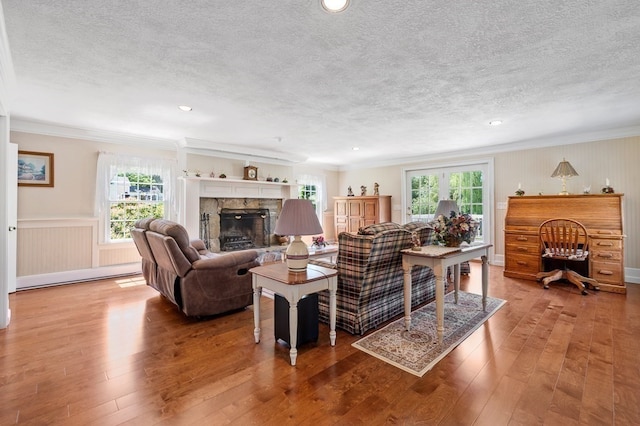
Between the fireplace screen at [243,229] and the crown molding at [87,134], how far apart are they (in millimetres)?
1634

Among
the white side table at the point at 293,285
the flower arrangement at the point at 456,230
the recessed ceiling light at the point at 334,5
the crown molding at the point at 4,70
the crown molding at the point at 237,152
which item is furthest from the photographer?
the crown molding at the point at 237,152

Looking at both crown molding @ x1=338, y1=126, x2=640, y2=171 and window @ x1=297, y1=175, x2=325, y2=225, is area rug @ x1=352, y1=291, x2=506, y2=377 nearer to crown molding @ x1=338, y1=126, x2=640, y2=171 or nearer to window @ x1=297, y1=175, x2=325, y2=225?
crown molding @ x1=338, y1=126, x2=640, y2=171

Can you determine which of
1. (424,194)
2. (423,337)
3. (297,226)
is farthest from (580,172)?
(297,226)

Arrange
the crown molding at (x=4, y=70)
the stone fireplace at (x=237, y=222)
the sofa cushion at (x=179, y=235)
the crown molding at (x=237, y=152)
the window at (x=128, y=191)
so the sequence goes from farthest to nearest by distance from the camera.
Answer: the stone fireplace at (x=237, y=222), the crown molding at (x=237, y=152), the window at (x=128, y=191), the sofa cushion at (x=179, y=235), the crown molding at (x=4, y=70)

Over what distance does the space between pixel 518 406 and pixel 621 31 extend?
252 centimetres

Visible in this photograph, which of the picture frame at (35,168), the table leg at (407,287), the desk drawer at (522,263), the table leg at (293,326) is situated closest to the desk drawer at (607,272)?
the desk drawer at (522,263)

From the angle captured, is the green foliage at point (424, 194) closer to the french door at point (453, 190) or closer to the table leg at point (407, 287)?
the french door at point (453, 190)

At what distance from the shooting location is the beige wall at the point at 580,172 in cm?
436

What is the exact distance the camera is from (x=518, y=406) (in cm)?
173

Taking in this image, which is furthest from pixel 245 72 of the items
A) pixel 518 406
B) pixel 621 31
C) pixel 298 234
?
pixel 518 406

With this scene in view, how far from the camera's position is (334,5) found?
1699 mm

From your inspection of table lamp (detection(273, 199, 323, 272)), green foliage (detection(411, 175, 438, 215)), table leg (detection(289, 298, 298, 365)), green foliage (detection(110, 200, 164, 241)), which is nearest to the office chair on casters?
green foliage (detection(411, 175, 438, 215))

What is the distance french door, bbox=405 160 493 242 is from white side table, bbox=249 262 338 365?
4.05m

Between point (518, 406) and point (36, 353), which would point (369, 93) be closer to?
point (518, 406)
